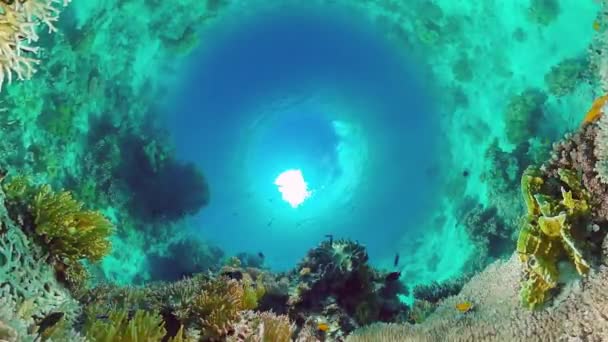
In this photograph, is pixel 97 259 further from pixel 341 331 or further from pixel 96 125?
pixel 96 125

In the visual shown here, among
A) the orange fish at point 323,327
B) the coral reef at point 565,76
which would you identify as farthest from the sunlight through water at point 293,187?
the orange fish at point 323,327

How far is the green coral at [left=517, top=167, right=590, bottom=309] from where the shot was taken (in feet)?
13.9

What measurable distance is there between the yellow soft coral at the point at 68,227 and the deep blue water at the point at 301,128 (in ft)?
50.7

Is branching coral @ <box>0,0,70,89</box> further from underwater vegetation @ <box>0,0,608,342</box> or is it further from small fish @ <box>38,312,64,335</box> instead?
small fish @ <box>38,312,64,335</box>

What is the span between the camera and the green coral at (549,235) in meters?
4.23

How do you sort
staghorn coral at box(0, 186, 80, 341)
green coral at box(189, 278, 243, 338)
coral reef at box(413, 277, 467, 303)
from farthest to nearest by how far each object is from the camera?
1. coral reef at box(413, 277, 467, 303)
2. green coral at box(189, 278, 243, 338)
3. staghorn coral at box(0, 186, 80, 341)

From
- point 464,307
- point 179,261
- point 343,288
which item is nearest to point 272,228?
point 179,261

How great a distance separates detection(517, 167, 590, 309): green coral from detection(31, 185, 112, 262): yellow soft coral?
3.82 meters

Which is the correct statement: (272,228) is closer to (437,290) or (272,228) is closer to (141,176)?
(141,176)

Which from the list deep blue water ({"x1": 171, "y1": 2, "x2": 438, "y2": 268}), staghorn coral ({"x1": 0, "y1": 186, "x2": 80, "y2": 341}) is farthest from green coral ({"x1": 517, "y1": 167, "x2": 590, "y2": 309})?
deep blue water ({"x1": 171, "y1": 2, "x2": 438, "y2": 268})

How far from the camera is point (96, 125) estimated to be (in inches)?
681

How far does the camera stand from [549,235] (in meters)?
4.32

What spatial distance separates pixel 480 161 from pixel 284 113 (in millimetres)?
8759

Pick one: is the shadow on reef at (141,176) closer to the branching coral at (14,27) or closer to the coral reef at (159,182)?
the coral reef at (159,182)
